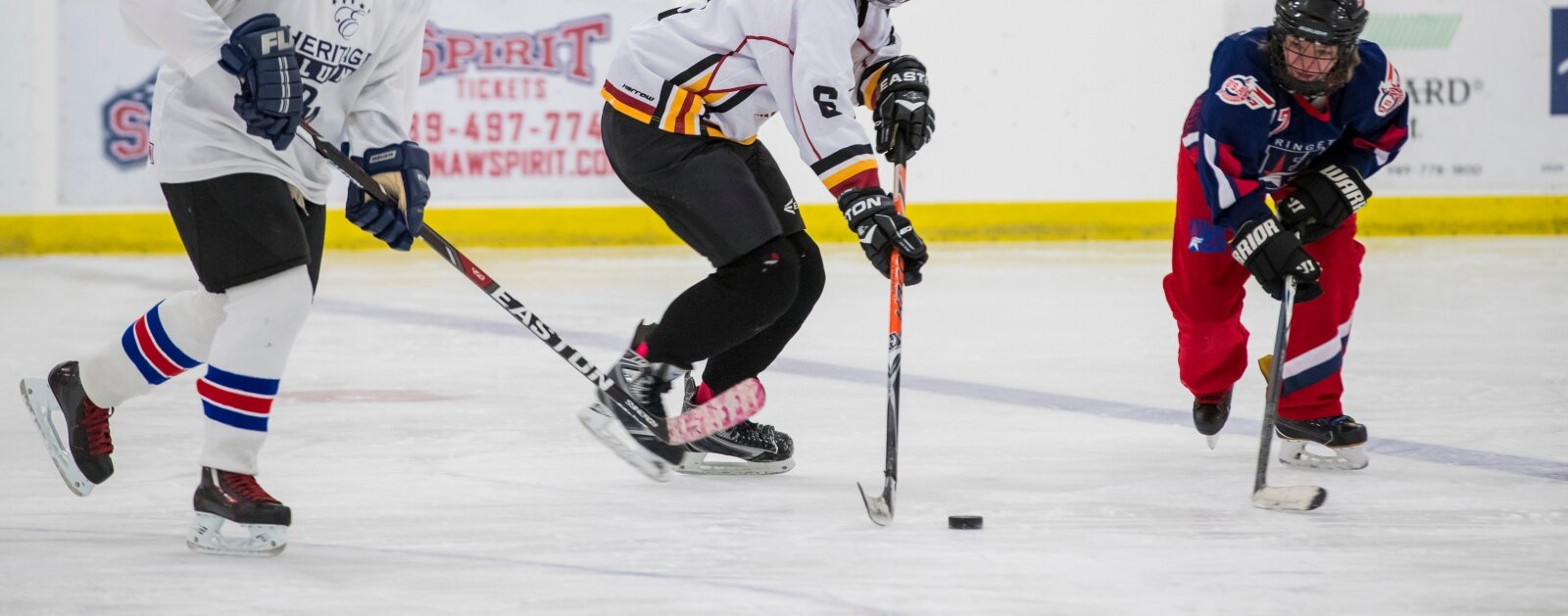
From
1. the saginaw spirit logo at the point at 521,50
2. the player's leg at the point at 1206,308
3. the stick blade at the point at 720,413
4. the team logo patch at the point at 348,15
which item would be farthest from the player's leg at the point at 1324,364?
the saginaw spirit logo at the point at 521,50

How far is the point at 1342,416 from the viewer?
288 cm

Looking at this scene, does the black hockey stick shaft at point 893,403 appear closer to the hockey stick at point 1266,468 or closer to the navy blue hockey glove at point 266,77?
the hockey stick at point 1266,468

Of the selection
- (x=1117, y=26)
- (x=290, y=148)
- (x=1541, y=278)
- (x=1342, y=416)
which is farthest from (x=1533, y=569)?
(x=1117, y=26)

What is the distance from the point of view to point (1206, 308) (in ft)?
10.1

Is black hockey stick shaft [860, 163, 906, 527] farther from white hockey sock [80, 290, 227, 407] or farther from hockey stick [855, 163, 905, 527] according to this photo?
white hockey sock [80, 290, 227, 407]

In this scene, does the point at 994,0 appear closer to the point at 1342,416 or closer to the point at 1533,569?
the point at 1342,416

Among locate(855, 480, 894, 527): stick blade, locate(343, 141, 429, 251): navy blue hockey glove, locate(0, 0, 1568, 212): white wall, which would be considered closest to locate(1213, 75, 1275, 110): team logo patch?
locate(855, 480, 894, 527): stick blade

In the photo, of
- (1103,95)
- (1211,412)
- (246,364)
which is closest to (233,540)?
(246,364)

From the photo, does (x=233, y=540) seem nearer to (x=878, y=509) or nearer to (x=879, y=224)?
(x=878, y=509)

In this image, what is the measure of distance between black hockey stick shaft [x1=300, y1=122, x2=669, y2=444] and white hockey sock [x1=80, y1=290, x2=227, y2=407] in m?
0.24

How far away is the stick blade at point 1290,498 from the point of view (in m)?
2.45

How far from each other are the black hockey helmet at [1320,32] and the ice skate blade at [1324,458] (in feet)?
1.96

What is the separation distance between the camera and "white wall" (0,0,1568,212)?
7926mm

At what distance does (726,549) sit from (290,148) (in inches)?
31.1
